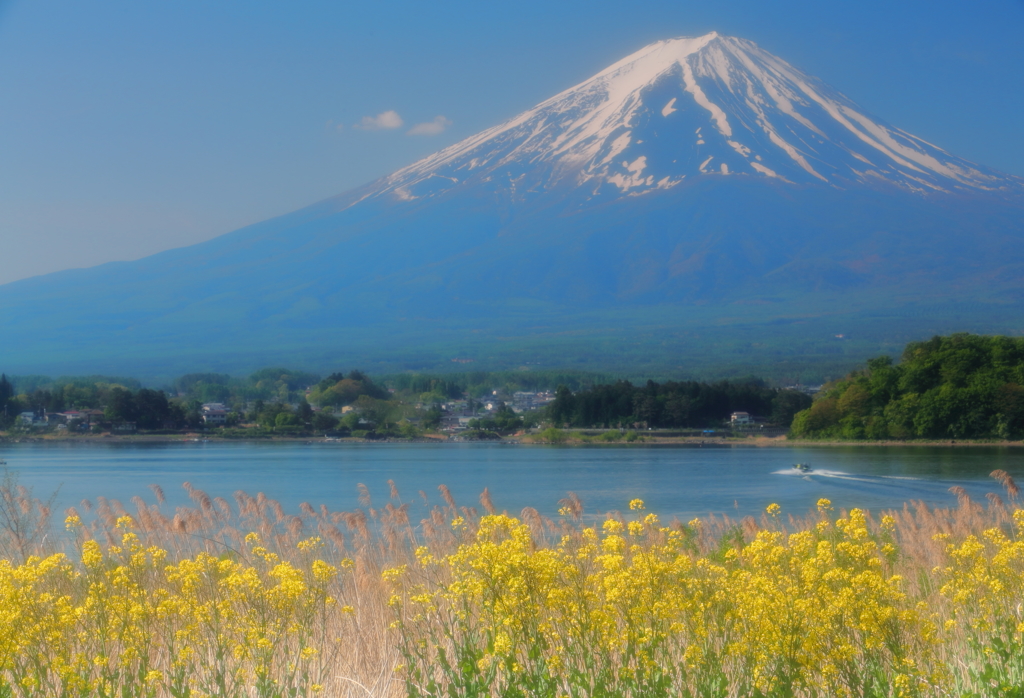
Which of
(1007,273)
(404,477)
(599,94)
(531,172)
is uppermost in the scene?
(599,94)

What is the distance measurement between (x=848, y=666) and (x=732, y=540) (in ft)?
24.6

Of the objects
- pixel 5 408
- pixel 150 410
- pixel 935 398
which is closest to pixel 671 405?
pixel 935 398

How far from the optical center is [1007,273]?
416 ft

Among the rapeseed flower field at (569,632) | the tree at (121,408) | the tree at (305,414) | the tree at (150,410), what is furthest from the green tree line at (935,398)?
the rapeseed flower field at (569,632)

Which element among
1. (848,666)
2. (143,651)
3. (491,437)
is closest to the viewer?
(848,666)

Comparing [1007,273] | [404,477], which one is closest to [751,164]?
[1007,273]

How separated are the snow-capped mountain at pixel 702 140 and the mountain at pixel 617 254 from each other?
1.42ft

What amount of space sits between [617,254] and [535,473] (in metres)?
119

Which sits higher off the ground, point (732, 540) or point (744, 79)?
point (744, 79)

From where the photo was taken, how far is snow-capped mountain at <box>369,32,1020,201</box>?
535 ft

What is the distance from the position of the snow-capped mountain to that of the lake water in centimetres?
12359

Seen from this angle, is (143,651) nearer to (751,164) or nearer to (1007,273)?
(1007,273)

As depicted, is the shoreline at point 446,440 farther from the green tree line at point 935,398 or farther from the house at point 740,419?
the green tree line at point 935,398

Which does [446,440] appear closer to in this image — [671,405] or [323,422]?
[323,422]
